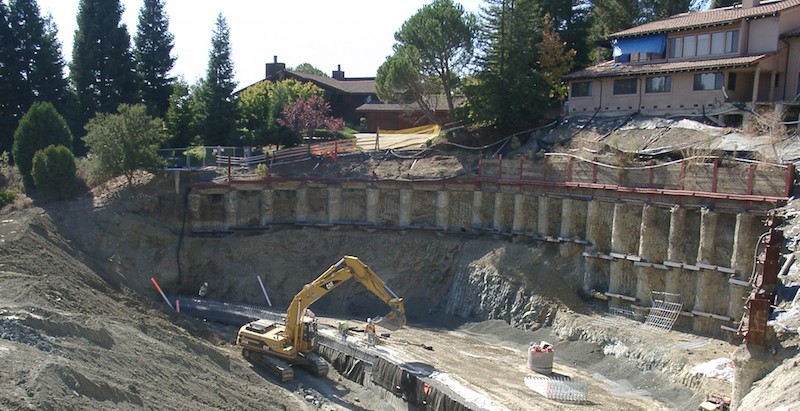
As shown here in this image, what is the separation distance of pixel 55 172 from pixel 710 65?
106 ft

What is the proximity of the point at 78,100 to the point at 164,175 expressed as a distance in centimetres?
1393

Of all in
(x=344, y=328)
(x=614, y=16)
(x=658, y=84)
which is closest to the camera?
(x=344, y=328)

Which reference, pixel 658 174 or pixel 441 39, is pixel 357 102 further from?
pixel 658 174

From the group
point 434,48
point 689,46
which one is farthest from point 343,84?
→ point 689,46

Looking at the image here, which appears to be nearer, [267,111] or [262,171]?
[262,171]

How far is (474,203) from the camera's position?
121ft

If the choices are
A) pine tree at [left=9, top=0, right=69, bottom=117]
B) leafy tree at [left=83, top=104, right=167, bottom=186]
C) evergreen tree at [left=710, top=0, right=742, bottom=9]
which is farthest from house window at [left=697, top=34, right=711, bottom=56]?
pine tree at [left=9, top=0, right=69, bottom=117]

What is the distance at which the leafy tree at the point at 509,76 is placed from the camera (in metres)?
41.6

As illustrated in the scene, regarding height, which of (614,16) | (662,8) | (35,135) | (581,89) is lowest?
(35,135)

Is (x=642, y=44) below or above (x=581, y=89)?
above

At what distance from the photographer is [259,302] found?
35.8 metres

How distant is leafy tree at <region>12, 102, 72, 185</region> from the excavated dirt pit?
414 cm

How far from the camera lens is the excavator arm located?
24781 mm

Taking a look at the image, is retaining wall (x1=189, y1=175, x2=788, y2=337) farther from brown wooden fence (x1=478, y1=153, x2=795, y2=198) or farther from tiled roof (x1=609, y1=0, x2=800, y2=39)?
tiled roof (x1=609, y1=0, x2=800, y2=39)
